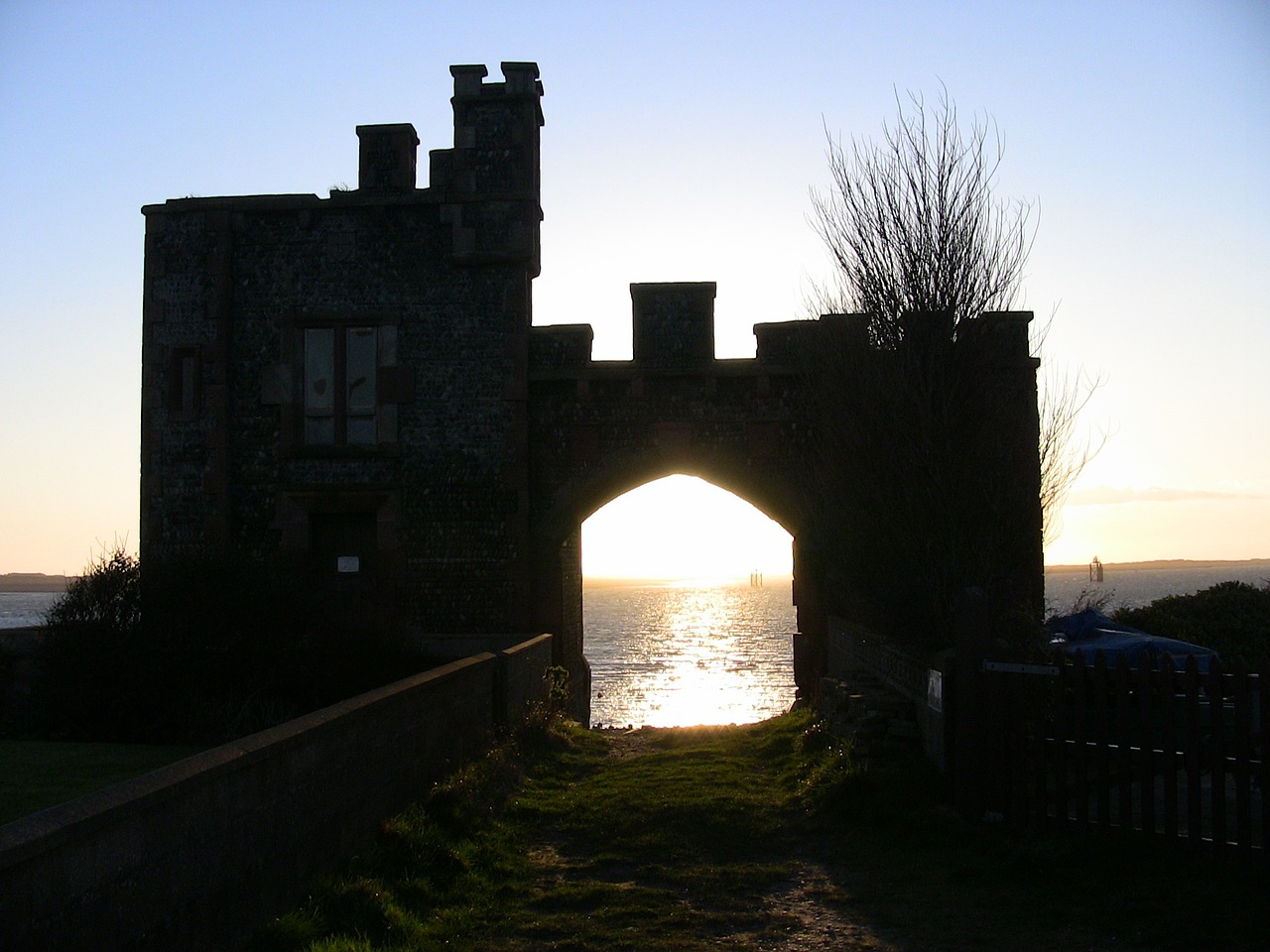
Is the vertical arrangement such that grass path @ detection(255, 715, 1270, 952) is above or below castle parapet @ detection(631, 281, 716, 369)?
below

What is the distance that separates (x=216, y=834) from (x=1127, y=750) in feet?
17.5

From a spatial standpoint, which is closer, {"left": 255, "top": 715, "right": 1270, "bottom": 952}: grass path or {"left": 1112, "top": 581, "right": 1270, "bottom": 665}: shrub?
{"left": 255, "top": 715, "right": 1270, "bottom": 952}: grass path

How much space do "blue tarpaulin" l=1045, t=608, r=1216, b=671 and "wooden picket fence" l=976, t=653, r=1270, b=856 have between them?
216cm

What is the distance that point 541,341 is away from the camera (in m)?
17.5

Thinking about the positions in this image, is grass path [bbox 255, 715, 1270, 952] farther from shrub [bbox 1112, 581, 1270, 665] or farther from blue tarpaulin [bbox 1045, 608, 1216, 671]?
shrub [bbox 1112, 581, 1270, 665]

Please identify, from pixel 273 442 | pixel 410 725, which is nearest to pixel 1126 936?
pixel 410 725

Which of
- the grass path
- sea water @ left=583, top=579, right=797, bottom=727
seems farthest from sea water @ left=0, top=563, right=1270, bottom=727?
the grass path

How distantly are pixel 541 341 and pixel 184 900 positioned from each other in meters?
12.7

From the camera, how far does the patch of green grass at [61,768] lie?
734 centimetres

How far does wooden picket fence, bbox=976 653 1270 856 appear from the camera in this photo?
7012 millimetres

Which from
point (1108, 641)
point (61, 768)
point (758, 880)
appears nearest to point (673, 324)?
point (1108, 641)

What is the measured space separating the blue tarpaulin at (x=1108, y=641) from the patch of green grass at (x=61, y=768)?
25.6ft

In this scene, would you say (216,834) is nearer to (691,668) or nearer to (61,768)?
(61,768)

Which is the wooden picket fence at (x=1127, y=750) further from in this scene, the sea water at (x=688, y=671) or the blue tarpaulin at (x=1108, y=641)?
the sea water at (x=688, y=671)
